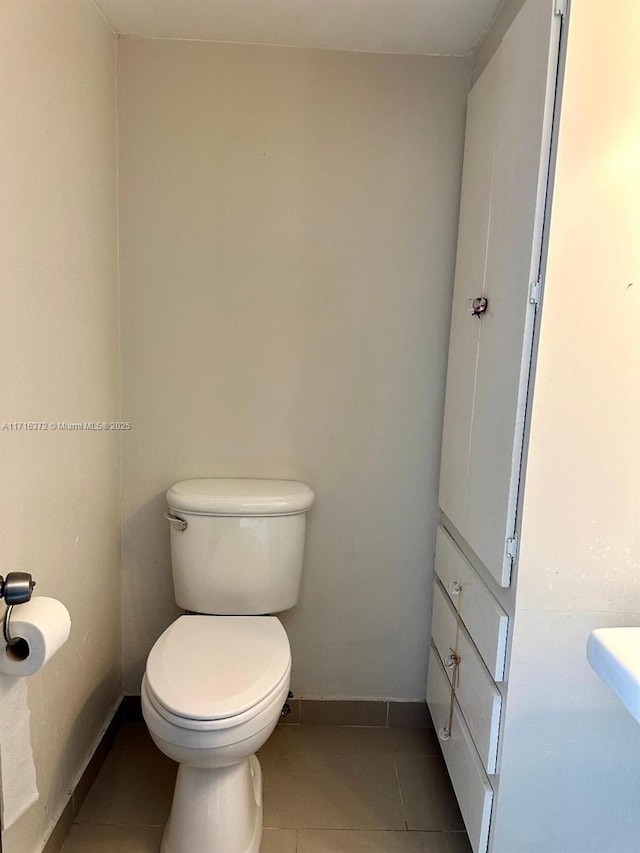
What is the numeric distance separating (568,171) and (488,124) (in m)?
0.46

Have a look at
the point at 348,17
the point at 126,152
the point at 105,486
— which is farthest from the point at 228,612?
the point at 348,17

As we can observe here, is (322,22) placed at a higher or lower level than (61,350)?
higher

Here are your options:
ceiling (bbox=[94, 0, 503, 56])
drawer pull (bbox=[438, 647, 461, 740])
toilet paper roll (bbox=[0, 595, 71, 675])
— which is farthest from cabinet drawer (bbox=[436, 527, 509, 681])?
ceiling (bbox=[94, 0, 503, 56])

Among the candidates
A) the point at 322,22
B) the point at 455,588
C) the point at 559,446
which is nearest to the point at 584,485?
the point at 559,446

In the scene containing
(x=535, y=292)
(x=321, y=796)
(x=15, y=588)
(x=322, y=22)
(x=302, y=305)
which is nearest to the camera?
(x=15, y=588)

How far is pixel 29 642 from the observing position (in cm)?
103

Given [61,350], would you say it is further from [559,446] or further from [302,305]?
[559,446]

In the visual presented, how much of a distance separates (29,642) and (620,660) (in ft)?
3.30

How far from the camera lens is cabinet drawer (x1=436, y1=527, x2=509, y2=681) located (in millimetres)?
1231

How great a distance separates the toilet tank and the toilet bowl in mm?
146

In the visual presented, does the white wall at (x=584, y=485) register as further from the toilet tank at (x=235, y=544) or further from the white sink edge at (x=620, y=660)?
the toilet tank at (x=235, y=544)

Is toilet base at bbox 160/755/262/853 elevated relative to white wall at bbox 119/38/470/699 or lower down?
lower down

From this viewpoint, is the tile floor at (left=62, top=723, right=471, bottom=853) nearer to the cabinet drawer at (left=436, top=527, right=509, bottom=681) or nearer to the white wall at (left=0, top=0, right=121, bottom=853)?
the white wall at (left=0, top=0, right=121, bottom=853)

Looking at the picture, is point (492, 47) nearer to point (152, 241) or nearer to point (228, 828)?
point (152, 241)
